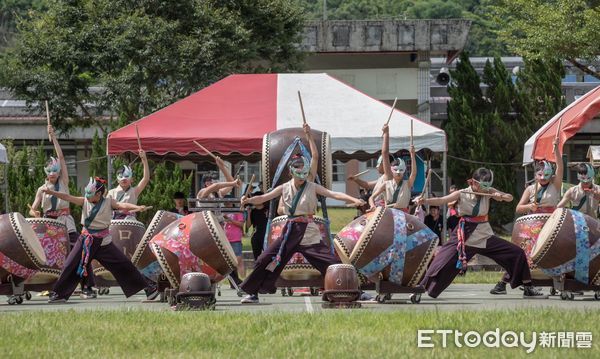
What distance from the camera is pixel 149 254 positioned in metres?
17.1

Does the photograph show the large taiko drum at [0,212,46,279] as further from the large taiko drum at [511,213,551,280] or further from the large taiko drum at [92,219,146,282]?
the large taiko drum at [511,213,551,280]

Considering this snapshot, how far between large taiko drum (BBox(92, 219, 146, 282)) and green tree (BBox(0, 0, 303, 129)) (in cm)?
1506

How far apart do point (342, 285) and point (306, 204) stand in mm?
1471

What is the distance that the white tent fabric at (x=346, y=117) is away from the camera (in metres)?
21.9

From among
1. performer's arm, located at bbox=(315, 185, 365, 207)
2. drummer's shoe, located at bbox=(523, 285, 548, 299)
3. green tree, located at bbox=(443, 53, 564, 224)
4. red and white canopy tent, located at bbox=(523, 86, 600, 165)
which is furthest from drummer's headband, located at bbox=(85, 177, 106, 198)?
green tree, located at bbox=(443, 53, 564, 224)

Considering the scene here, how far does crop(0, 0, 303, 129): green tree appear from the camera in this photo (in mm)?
33719

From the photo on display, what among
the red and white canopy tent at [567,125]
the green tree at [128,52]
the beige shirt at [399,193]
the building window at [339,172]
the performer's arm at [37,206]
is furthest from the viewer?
the building window at [339,172]

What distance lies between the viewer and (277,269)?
15.8m

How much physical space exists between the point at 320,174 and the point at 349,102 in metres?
5.91

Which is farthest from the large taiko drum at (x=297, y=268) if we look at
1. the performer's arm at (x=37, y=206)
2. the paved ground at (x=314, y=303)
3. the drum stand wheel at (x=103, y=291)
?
the drum stand wheel at (x=103, y=291)

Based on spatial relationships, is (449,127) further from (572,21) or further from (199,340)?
(199,340)

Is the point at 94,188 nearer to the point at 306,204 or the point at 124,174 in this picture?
the point at 124,174

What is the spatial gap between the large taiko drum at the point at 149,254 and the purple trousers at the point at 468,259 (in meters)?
3.43

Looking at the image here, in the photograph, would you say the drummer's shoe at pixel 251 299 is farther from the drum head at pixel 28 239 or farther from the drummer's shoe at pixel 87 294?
the drummer's shoe at pixel 87 294
